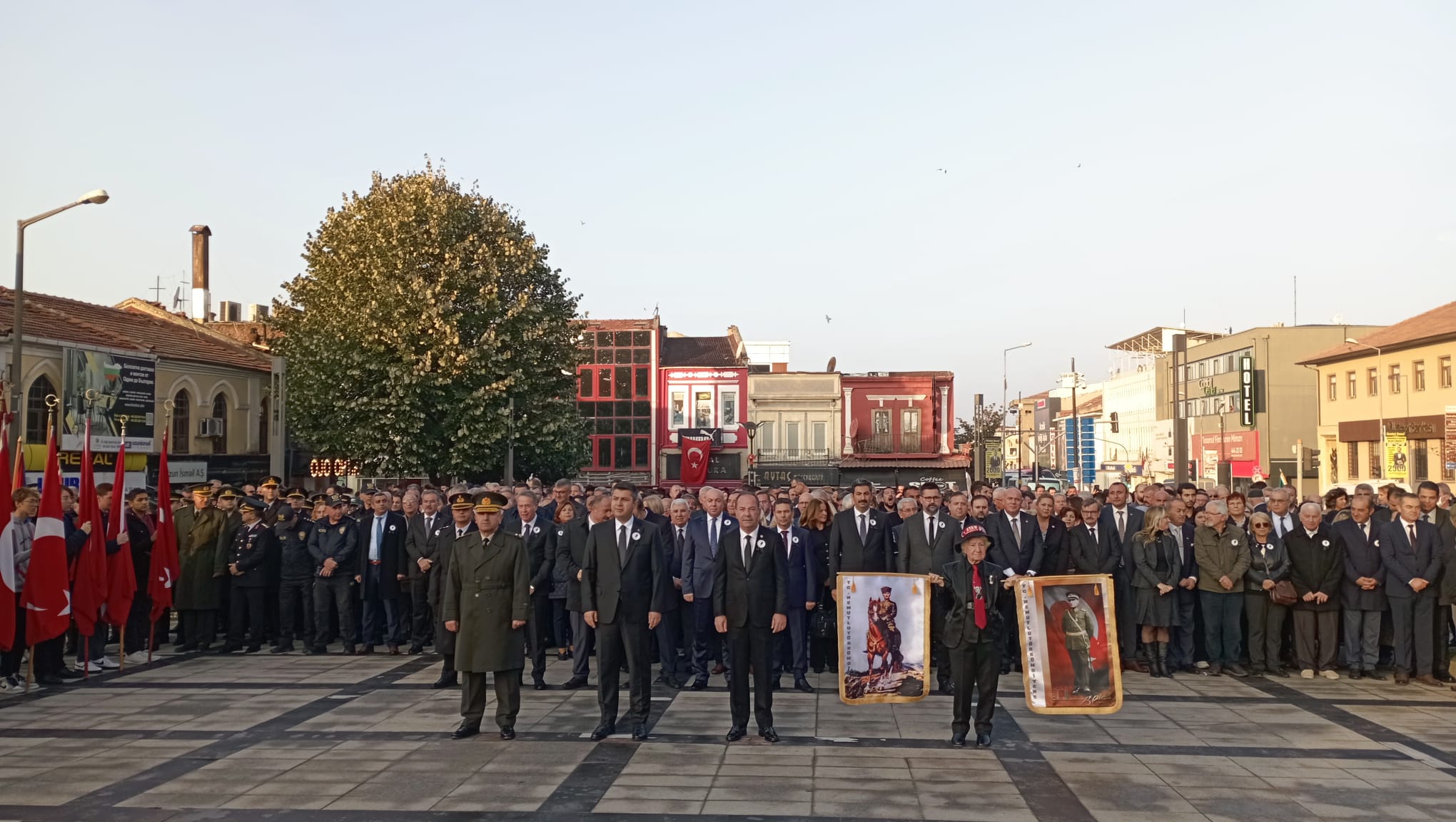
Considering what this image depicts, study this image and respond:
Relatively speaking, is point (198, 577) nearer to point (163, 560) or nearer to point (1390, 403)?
point (163, 560)

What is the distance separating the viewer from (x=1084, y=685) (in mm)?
10000

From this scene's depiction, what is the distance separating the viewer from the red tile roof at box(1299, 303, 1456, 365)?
45500 mm

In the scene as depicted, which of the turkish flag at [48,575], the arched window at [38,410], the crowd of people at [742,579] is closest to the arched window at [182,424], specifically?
the arched window at [38,410]

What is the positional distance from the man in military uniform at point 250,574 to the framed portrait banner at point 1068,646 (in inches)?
388

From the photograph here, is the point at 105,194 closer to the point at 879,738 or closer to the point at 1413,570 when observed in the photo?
the point at 879,738

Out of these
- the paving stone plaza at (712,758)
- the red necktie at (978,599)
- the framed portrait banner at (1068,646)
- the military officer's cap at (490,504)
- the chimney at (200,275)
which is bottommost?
the paving stone plaza at (712,758)

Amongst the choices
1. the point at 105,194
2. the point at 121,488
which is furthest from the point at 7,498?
the point at 105,194

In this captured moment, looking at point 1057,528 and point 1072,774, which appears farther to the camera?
point 1057,528

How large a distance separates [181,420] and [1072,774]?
34.4 meters

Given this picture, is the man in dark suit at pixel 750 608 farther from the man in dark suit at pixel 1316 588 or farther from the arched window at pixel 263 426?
the arched window at pixel 263 426

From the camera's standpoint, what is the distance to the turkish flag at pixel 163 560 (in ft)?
47.1

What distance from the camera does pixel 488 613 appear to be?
9.65 meters

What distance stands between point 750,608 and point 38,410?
2776 cm

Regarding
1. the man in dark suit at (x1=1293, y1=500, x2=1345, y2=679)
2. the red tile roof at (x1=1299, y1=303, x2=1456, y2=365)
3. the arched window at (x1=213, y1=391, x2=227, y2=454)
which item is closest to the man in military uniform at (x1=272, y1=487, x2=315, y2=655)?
the man in dark suit at (x1=1293, y1=500, x2=1345, y2=679)
